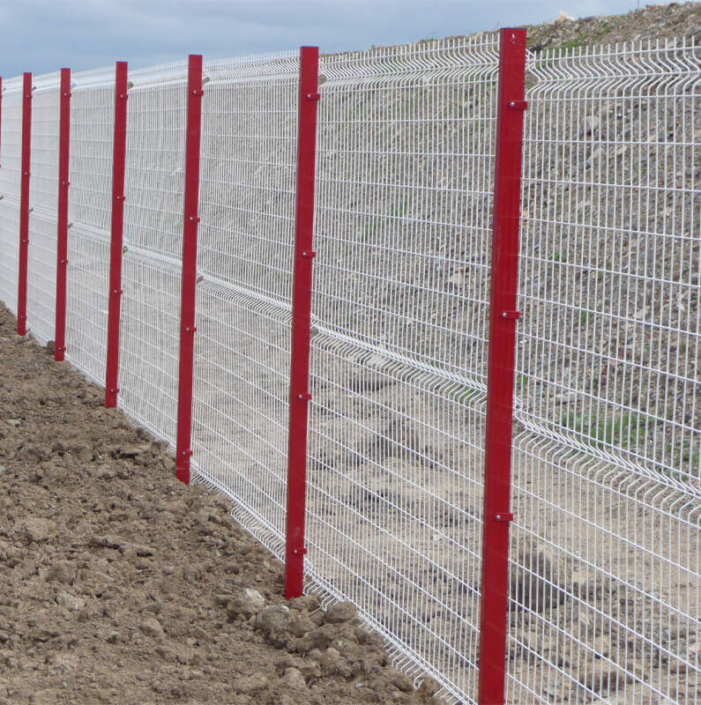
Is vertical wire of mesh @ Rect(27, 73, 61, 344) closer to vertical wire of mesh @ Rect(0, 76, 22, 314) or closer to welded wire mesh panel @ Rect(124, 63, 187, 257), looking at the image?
vertical wire of mesh @ Rect(0, 76, 22, 314)

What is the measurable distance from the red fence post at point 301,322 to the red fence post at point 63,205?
596cm

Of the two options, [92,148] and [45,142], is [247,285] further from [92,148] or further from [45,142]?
[45,142]

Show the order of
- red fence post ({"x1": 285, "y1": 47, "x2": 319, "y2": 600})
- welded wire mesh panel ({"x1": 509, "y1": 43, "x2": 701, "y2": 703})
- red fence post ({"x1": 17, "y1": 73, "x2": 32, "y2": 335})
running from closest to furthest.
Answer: welded wire mesh panel ({"x1": 509, "y1": 43, "x2": 701, "y2": 703}) < red fence post ({"x1": 285, "y1": 47, "x2": 319, "y2": 600}) < red fence post ({"x1": 17, "y1": 73, "x2": 32, "y2": 335})

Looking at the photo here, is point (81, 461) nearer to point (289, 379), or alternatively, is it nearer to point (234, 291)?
point (234, 291)

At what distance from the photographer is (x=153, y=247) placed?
7680 mm

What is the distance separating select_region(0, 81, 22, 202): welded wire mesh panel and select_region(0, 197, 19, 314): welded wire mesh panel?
19 cm

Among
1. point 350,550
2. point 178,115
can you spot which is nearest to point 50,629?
point 350,550

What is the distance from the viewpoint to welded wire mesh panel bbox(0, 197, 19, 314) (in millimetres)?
13219

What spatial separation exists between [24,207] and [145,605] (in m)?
8.68

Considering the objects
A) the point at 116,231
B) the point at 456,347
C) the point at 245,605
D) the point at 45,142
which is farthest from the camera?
the point at 45,142

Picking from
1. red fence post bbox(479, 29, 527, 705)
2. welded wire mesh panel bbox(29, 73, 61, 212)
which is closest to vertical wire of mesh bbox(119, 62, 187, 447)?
welded wire mesh panel bbox(29, 73, 61, 212)

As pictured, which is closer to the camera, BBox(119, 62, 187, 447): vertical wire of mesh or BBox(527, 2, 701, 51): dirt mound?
BBox(119, 62, 187, 447): vertical wire of mesh

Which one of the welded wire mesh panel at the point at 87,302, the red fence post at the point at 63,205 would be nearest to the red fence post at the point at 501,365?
the welded wire mesh panel at the point at 87,302

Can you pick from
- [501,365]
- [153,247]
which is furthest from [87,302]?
[501,365]
